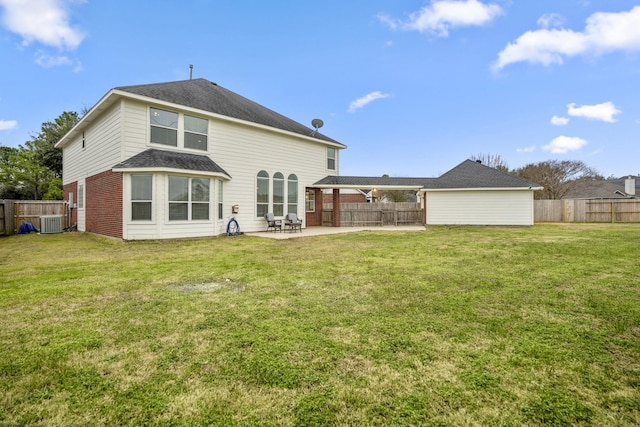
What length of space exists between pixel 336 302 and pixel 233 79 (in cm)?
2350

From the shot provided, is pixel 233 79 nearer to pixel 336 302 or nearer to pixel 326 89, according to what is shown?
pixel 326 89

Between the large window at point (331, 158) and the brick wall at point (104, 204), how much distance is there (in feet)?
36.4

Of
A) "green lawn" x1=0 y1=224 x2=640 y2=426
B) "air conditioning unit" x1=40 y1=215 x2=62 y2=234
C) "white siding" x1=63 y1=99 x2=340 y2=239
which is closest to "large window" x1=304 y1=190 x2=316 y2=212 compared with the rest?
"white siding" x1=63 y1=99 x2=340 y2=239

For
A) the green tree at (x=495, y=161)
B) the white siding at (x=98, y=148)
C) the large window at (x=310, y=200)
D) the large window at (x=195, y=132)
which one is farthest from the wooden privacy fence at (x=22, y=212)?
the green tree at (x=495, y=161)

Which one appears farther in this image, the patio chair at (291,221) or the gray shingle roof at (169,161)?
the patio chair at (291,221)

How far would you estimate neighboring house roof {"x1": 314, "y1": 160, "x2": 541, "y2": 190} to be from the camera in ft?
55.0

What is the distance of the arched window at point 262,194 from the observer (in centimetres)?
1414

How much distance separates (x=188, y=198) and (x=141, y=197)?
1517 mm

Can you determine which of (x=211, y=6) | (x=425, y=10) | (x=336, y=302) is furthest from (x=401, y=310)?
(x=211, y=6)

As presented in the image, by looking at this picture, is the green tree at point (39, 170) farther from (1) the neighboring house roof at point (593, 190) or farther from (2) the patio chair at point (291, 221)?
(1) the neighboring house roof at point (593, 190)

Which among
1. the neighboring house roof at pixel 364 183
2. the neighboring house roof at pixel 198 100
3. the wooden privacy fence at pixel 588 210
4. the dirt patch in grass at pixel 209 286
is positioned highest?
the neighboring house roof at pixel 198 100

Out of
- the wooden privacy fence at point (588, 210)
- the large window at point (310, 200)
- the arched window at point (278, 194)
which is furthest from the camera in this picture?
the wooden privacy fence at point (588, 210)

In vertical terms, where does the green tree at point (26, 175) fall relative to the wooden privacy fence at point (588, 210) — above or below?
above

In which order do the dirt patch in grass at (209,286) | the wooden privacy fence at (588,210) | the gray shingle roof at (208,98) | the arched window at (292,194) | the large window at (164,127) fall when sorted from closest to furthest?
the dirt patch in grass at (209,286), the large window at (164,127), the gray shingle roof at (208,98), the arched window at (292,194), the wooden privacy fence at (588,210)
